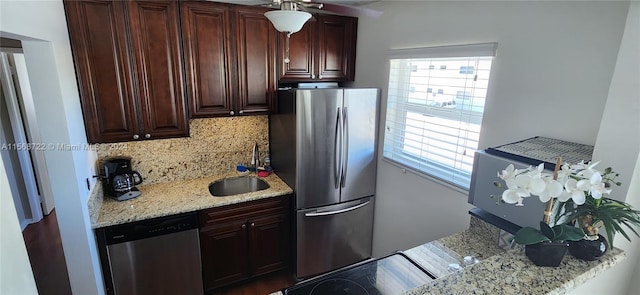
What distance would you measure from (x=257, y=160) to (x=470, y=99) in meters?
1.95

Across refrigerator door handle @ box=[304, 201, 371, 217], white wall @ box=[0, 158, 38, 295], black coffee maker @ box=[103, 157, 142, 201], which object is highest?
white wall @ box=[0, 158, 38, 295]

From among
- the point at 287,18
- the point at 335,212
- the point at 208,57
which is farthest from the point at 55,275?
the point at 287,18

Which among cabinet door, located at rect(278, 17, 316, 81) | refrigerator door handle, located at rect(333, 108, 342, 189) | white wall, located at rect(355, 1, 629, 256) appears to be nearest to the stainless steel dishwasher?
refrigerator door handle, located at rect(333, 108, 342, 189)

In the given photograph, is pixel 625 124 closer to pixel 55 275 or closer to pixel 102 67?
pixel 102 67

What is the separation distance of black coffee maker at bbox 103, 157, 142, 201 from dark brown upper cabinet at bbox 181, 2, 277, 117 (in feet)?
2.24

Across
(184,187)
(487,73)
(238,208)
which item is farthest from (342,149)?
(184,187)

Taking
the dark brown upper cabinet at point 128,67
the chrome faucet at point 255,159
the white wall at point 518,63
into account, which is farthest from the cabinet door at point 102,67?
the white wall at point 518,63

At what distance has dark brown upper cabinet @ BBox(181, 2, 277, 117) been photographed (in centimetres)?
231

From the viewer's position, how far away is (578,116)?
150 centimetres

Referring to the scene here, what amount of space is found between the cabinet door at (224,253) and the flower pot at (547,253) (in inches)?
79.9

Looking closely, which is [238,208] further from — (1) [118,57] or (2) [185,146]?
(1) [118,57]

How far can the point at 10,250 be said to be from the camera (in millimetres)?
616

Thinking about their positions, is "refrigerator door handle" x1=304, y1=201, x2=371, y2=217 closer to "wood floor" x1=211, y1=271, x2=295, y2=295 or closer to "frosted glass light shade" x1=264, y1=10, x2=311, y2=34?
"wood floor" x1=211, y1=271, x2=295, y2=295

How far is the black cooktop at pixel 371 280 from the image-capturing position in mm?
1493
